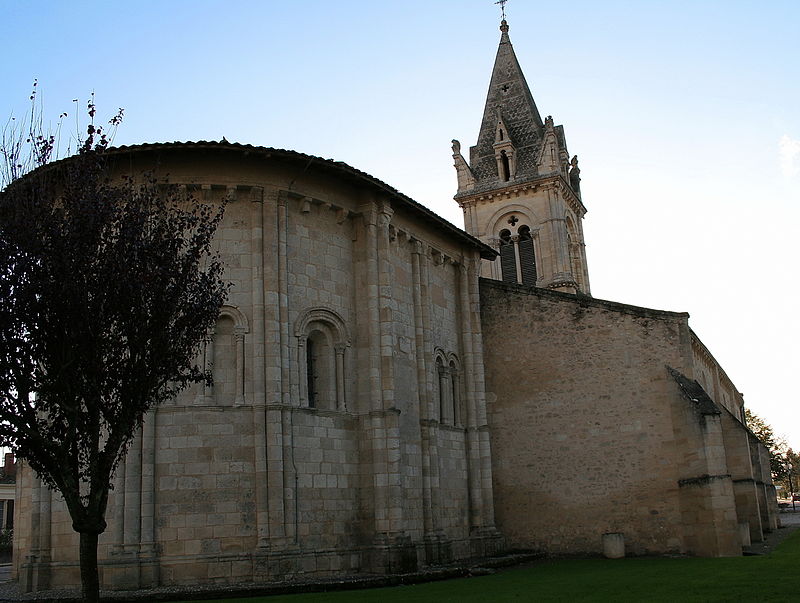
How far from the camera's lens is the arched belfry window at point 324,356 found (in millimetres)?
18078

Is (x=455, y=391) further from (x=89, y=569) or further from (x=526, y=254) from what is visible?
(x=526, y=254)

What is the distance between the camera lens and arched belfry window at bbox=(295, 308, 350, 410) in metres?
18.1

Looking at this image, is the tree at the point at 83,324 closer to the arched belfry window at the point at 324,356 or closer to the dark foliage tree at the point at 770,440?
the arched belfry window at the point at 324,356

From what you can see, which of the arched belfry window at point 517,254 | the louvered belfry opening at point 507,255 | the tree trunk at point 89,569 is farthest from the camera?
the louvered belfry opening at point 507,255

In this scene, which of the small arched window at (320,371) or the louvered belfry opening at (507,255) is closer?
the small arched window at (320,371)

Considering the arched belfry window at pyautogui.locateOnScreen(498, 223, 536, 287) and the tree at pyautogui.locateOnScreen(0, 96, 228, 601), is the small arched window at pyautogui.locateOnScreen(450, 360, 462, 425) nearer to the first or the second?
the tree at pyautogui.locateOnScreen(0, 96, 228, 601)

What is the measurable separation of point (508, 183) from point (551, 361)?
20955 mm

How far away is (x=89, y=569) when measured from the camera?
10.4 meters

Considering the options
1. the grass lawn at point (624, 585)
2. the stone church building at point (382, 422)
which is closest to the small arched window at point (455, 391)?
the stone church building at point (382, 422)

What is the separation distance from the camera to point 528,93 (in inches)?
1815

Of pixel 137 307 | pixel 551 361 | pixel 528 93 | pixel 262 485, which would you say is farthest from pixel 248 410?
pixel 528 93

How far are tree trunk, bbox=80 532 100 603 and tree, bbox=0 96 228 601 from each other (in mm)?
13

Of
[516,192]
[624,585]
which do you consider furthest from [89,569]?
[516,192]

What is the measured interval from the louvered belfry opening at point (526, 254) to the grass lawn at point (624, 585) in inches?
955
